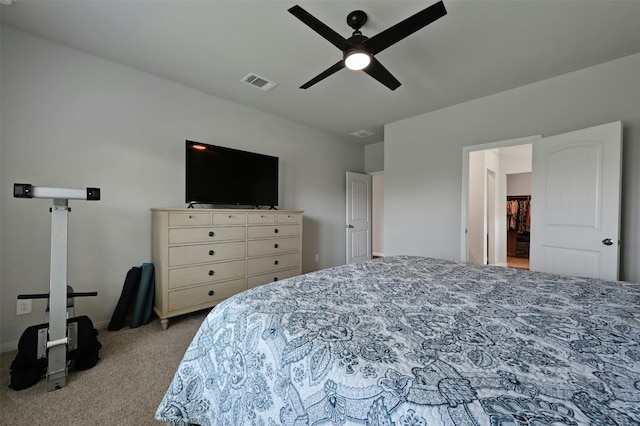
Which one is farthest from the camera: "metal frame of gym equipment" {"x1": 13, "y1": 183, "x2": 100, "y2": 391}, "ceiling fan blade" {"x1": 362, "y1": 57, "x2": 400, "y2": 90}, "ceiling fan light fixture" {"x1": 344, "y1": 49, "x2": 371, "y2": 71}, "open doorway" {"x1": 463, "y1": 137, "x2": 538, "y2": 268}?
"open doorway" {"x1": 463, "y1": 137, "x2": 538, "y2": 268}

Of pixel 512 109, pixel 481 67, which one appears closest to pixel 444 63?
pixel 481 67

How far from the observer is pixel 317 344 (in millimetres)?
809

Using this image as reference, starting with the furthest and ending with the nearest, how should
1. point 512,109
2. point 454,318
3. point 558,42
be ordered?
point 512,109, point 558,42, point 454,318

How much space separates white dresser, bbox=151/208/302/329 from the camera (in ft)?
7.86

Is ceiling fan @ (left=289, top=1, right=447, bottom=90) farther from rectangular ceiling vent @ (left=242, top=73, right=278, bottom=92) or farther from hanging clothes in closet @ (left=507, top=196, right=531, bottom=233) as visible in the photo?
hanging clothes in closet @ (left=507, top=196, right=531, bottom=233)

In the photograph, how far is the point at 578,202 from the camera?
251 cm

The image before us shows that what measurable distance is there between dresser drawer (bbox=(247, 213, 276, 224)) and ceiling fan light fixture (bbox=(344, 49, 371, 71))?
1.87 meters

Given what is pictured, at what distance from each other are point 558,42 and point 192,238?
3.79 metres

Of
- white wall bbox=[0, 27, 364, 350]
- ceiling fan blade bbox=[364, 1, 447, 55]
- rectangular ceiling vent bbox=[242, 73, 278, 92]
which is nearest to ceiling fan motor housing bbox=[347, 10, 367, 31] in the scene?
ceiling fan blade bbox=[364, 1, 447, 55]

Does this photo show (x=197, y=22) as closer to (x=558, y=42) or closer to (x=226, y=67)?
(x=226, y=67)

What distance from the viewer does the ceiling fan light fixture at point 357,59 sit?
1.74 m

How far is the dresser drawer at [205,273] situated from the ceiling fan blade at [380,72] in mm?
2304

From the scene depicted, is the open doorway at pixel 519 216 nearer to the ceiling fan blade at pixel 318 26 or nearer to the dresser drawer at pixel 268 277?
the dresser drawer at pixel 268 277

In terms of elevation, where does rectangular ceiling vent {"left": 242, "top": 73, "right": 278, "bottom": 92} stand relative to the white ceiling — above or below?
below
